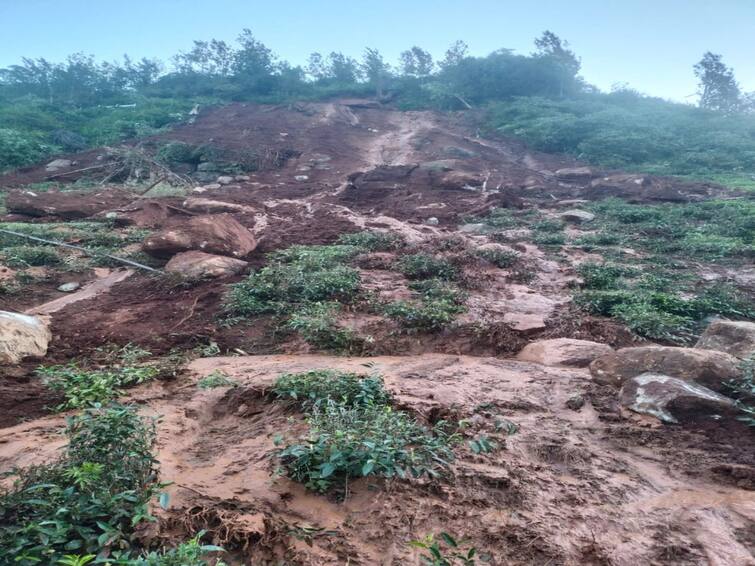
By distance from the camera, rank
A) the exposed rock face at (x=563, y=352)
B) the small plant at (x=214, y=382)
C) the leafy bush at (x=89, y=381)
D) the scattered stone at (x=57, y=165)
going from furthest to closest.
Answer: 1. the scattered stone at (x=57, y=165)
2. the exposed rock face at (x=563, y=352)
3. the small plant at (x=214, y=382)
4. the leafy bush at (x=89, y=381)

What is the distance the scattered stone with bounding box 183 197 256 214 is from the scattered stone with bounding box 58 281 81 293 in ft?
14.2

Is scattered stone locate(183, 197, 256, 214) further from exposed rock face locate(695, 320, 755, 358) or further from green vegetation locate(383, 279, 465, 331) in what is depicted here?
exposed rock face locate(695, 320, 755, 358)

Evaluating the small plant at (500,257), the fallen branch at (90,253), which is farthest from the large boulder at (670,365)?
the fallen branch at (90,253)

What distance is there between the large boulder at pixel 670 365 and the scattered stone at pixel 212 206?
8702 millimetres

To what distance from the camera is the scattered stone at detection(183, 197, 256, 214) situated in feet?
33.8

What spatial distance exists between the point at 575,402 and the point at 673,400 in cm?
61

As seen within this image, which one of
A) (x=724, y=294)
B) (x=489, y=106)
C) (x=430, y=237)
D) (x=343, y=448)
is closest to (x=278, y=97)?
(x=489, y=106)

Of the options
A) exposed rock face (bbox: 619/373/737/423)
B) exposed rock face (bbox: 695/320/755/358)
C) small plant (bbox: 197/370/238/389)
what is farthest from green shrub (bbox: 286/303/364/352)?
exposed rock face (bbox: 695/320/755/358)

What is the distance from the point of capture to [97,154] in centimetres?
1705

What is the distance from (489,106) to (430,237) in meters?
21.5

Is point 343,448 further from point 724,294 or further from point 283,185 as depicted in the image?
point 283,185

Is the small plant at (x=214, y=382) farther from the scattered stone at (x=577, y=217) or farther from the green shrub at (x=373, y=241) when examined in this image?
the scattered stone at (x=577, y=217)

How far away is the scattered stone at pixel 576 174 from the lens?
15.9 metres

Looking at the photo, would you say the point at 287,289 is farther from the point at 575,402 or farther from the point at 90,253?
the point at 90,253
